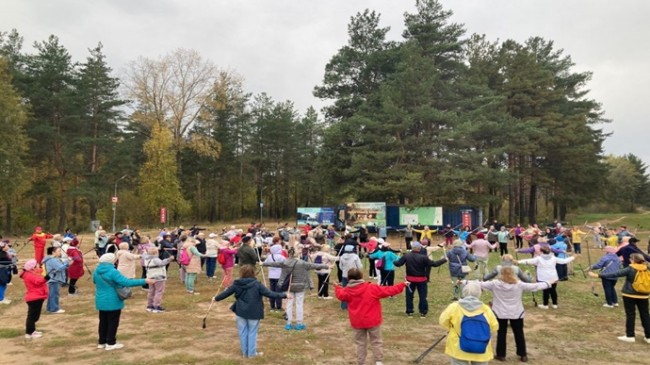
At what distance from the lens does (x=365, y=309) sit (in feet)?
22.2

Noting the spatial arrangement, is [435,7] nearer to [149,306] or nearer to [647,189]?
[149,306]

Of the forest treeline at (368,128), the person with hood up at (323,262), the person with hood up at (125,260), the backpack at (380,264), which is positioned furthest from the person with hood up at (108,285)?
the forest treeline at (368,128)

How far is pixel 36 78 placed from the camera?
135ft

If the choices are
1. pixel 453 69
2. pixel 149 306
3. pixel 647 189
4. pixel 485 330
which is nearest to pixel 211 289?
pixel 149 306

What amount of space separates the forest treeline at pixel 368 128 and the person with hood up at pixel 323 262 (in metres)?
22.4

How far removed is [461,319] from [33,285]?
8411 mm

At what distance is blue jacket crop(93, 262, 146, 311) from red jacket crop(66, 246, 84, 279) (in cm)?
601

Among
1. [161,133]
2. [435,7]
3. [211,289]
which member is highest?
[435,7]

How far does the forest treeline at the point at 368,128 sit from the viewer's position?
122 ft

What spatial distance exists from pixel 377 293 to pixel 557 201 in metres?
50.9

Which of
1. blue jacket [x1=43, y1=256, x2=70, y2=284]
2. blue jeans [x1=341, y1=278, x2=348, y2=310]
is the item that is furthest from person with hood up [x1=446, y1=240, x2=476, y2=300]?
blue jacket [x1=43, y1=256, x2=70, y2=284]

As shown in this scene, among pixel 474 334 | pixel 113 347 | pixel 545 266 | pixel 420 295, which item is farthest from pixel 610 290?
pixel 113 347

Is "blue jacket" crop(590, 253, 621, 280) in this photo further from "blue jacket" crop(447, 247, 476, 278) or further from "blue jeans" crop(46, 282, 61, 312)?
"blue jeans" crop(46, 282, 61, 312)

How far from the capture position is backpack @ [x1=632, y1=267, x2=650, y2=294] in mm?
8414
